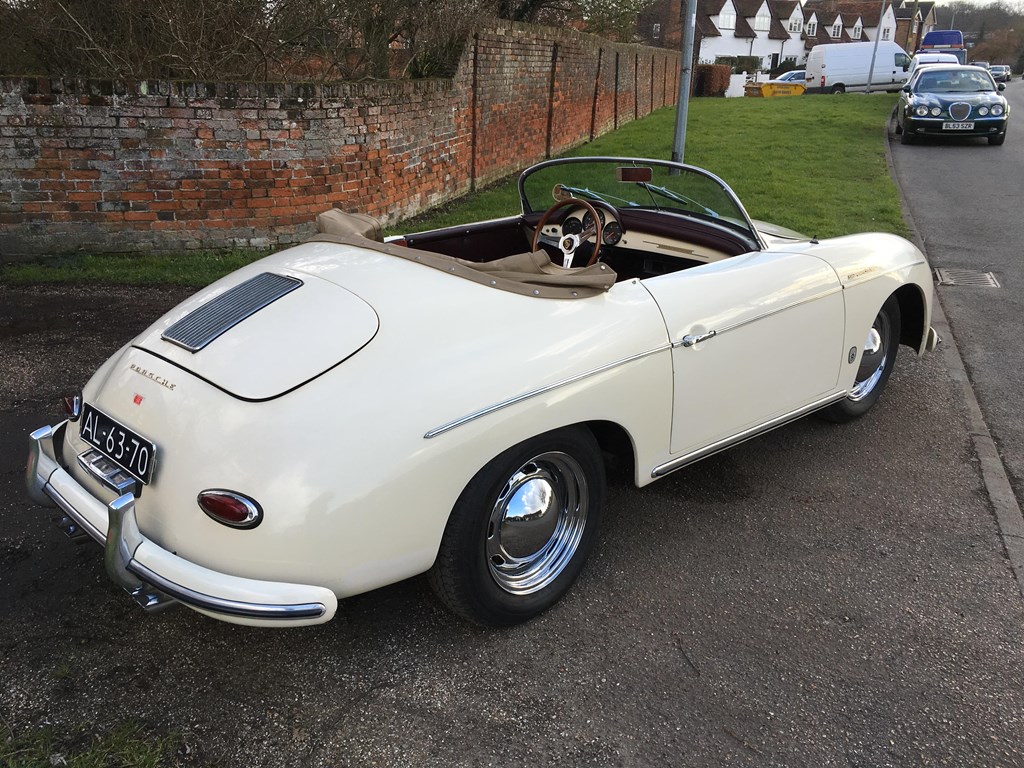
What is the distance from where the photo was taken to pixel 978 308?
6.15 meters

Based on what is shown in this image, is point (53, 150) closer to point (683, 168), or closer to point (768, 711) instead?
point (683, 168)

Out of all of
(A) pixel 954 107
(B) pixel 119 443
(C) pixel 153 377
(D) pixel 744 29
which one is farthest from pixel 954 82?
(D) pixel 744 29

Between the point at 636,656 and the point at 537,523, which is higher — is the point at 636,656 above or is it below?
below

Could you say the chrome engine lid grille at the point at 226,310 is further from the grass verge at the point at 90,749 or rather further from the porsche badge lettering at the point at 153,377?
the grass verge at the point at 90,749

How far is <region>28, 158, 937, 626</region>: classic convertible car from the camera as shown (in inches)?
84.8

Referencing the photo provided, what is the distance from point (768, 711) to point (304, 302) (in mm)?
1914

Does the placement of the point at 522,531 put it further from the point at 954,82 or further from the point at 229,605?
the point at 954,82

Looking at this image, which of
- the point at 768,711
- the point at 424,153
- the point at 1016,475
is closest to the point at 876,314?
the point at 1016,475

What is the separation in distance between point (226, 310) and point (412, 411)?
876mm

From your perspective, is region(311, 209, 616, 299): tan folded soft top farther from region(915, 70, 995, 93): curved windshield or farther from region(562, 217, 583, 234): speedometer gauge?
region(915, 70, 995, 93): curved windshield

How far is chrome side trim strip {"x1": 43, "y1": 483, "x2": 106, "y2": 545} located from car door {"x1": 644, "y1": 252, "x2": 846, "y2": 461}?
192cm

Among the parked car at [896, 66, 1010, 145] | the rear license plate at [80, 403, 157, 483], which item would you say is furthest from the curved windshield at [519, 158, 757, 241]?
the parked car at [896, 66, 1010, 145]

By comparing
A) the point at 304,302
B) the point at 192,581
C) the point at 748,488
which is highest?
the point at 304,302

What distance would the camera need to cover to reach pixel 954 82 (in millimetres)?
A: 15375
